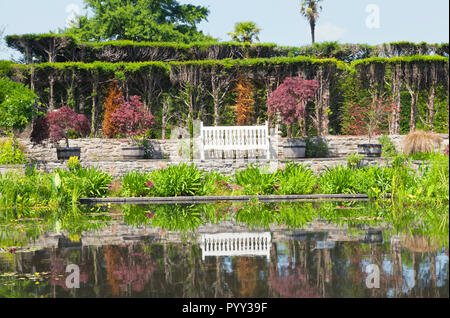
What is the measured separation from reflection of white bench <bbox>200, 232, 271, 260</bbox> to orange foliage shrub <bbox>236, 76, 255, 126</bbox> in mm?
13992

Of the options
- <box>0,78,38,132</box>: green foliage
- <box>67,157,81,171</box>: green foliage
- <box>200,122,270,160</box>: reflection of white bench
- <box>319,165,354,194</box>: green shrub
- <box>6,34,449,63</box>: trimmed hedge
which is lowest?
<box>319,165,354,194</box>: green shrub

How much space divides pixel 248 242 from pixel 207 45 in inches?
671

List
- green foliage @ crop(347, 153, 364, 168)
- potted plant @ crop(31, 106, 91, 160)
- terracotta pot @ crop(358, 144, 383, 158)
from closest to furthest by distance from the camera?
1. green foliage @ crop(347, 153, 364, 168)
2. terracotta pot @ crop(358, 144, 383, 158)
3. potted plant @ crop(31, 106, 91, 160)

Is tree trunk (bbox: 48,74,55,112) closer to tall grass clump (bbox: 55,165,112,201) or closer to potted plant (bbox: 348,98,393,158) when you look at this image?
tall grass clump (bbox: 55,165,112,201)

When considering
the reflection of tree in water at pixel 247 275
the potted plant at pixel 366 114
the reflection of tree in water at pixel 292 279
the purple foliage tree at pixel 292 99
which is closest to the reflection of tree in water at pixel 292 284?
the reflection of tree in water at pixel 292 279

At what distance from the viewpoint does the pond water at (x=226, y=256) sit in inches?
175

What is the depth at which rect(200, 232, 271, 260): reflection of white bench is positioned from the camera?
19.2 ft

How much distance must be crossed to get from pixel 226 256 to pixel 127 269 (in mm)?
1075

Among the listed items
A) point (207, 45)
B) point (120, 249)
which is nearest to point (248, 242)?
point (120, 249)

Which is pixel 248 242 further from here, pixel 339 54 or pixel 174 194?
pixel 339 54

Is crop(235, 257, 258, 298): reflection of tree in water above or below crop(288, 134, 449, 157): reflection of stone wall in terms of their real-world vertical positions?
below

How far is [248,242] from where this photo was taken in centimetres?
645

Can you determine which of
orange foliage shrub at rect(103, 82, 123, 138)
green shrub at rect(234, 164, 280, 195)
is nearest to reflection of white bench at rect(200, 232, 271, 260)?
green shrub at rect(234, 164, 280, 195)

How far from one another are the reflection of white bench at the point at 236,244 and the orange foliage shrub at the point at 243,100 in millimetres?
13992
